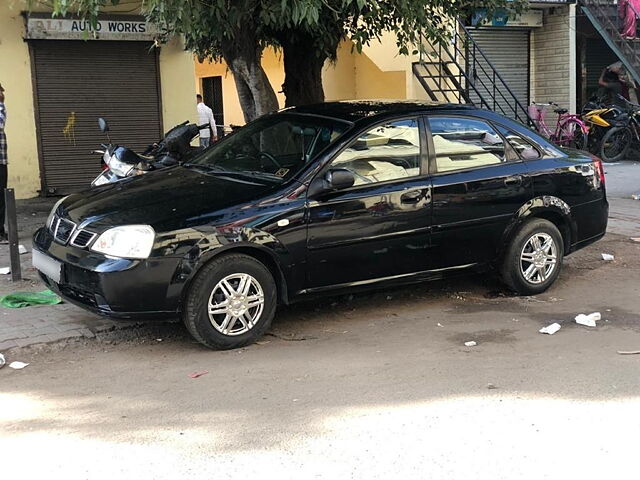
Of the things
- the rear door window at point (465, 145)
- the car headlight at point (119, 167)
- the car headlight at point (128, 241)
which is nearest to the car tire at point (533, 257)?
the rear door window at point (465, 145)

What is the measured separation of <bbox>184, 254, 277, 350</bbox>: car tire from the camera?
5.15 meters

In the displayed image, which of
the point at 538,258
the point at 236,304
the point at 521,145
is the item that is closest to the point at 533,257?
the point at 538,258

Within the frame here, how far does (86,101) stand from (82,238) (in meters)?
7.94

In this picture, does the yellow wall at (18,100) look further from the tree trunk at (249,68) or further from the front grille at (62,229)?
the front grille at (62,229)

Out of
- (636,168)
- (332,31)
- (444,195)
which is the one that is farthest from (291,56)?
(636,168)

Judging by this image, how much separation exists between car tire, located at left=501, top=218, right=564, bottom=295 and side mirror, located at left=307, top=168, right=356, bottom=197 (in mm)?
1837

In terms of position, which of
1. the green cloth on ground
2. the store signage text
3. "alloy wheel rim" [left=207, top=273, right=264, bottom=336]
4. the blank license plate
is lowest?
the green cloth on ground

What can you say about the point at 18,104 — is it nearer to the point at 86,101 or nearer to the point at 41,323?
the point at 86,101

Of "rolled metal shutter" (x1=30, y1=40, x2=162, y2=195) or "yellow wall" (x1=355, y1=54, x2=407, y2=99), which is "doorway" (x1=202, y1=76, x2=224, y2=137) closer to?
"yellow wall" (x1=355, y1=54, x2=407, y2=99)

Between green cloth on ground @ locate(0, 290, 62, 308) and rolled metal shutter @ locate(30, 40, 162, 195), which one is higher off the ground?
rolled metal shutter @ locate(30, 40, 162, 195)

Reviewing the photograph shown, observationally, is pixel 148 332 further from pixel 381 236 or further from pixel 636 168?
pixel 636 168

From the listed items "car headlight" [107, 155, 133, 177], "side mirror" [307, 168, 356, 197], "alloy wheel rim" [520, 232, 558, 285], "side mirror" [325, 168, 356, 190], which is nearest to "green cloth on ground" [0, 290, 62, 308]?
"car headlight" [107, 155, 133, 177]

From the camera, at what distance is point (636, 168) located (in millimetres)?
15109

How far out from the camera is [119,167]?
8.41 meters
